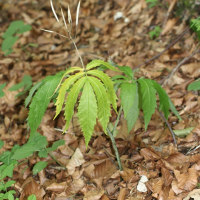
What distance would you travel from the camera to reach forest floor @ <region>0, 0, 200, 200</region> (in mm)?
1613

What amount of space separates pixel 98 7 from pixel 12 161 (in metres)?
3.50

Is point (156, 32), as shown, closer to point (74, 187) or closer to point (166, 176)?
point (166, 176)

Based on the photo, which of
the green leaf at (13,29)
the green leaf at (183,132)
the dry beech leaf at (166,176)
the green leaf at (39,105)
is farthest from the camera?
the green leaf at (13,29)

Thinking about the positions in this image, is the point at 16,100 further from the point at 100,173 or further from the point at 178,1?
the point at 178,1

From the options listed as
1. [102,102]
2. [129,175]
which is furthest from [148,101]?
[129,175]

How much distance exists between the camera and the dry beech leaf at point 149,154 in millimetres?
1688

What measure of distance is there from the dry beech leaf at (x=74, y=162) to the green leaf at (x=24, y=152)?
1.23 ft

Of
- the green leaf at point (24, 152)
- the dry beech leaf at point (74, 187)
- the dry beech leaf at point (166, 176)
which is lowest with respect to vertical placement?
the dry beech leaf at point (74, 187)

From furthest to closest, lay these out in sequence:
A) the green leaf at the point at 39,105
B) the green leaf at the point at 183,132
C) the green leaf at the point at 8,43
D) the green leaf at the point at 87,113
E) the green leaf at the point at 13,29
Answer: the green leaf at the point at 13,29, the green leaf at the point at 8,43, the green leaf at the point at 183,132, the green leaf at the point at 39,105, the green leaf at the point at 87,113

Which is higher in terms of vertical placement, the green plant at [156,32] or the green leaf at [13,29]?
the green plant at [156,32]

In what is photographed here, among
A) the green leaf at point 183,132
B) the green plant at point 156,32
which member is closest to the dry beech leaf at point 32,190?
the green leaf at point 183,132

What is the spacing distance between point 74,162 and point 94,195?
378 mm

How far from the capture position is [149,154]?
172 cm

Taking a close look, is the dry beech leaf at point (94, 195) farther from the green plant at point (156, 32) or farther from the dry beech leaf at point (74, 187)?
the green plant at point (156, 32)
